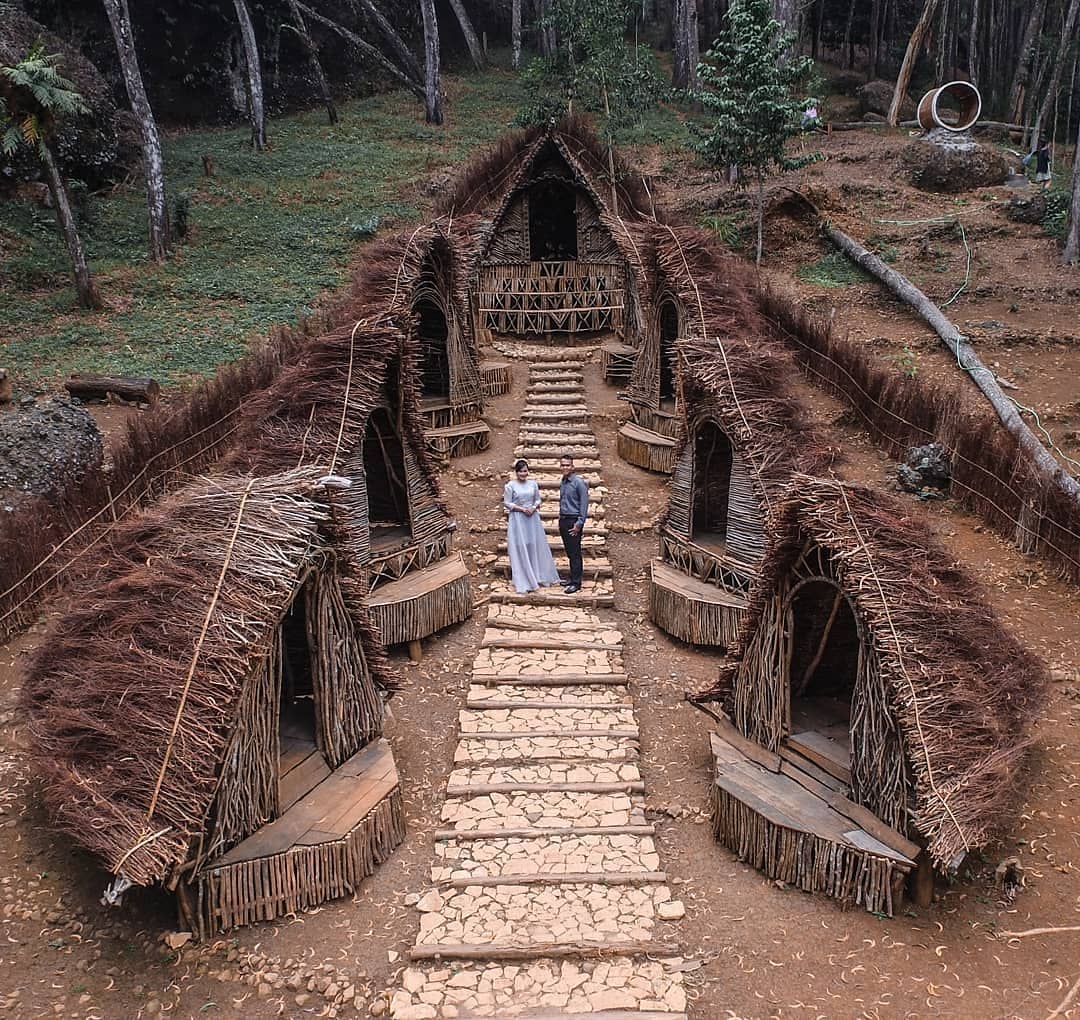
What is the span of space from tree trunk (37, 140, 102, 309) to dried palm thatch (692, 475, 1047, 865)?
1506 cm

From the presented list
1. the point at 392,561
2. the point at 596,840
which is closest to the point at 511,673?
the point at 392,561

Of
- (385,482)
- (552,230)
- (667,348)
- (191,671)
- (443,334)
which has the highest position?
(552,230)

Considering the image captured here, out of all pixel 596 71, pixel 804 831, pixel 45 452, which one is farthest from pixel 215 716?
pixel 596 71

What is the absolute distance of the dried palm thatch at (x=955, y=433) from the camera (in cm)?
970

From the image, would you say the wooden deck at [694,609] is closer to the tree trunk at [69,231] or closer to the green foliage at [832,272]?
the green foliage at [832,272]

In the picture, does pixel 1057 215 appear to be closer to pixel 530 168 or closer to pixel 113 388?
pixel 530 168

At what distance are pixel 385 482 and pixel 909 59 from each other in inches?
954

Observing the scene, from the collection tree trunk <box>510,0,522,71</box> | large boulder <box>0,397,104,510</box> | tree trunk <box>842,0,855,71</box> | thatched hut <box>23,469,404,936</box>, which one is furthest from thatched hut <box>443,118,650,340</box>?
tree trunk <box>842,0,855,71</box>

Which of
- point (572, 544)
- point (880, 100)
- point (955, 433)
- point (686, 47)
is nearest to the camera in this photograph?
point (572, 544)

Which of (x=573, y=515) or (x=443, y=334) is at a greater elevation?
(x=443, y=334)

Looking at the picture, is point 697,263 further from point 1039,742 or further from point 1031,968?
point 1031,968

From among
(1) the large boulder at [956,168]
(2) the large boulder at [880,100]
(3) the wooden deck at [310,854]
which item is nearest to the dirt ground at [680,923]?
(3) the wooden deck at [310,854]

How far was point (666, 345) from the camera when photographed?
13.5 meters

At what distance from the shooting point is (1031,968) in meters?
5.05
